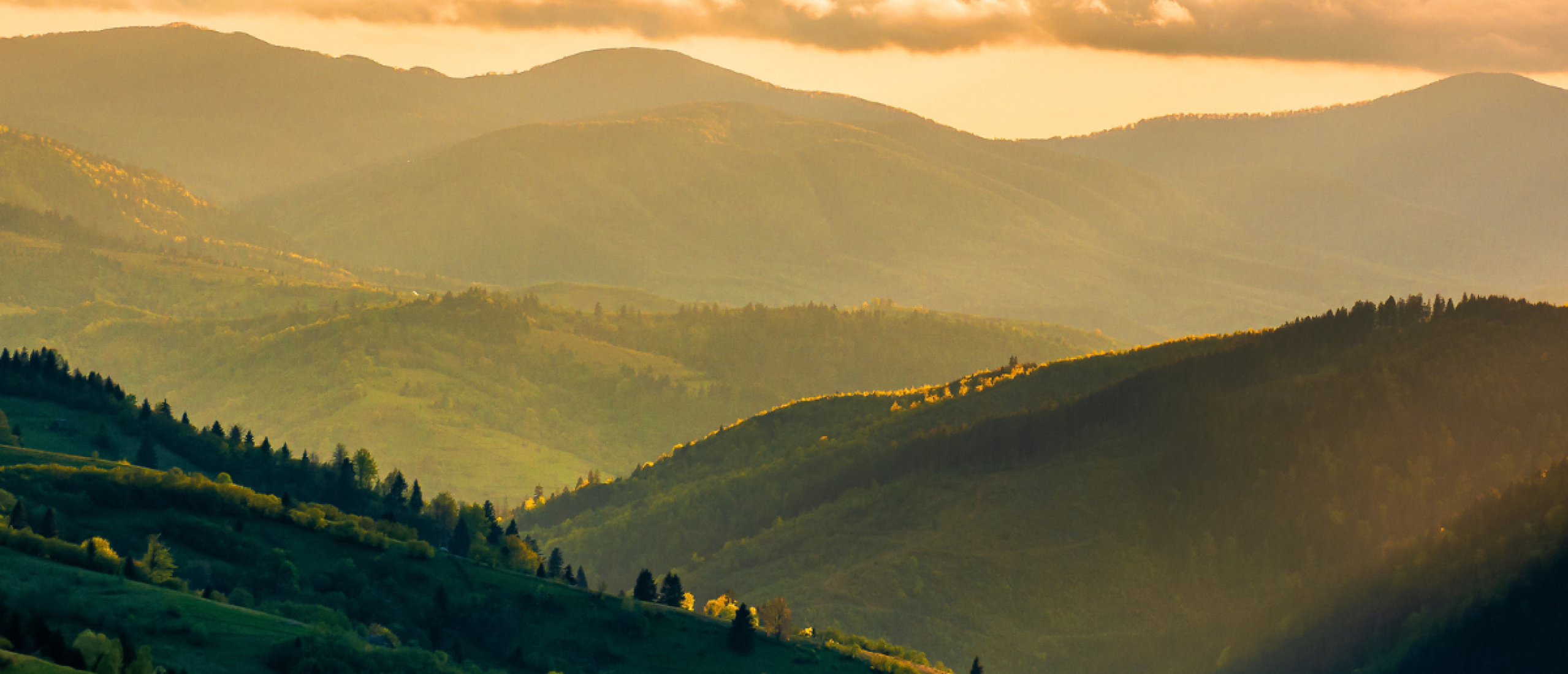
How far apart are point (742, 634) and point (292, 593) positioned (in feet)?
135

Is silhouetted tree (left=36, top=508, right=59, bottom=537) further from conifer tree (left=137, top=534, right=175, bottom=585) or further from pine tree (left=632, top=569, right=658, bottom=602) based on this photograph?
pine tree (left=632, top=569, right=658, bottom=602)

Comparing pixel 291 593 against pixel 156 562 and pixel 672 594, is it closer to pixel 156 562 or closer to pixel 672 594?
pixel 156 562

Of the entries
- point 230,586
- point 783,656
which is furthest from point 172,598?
point 783,656

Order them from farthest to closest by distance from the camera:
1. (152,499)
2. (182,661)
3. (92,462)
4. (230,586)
Answer: (92,462) < (152,499) < (230,586) < (182,661)

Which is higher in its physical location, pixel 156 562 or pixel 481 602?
pixel 156 562

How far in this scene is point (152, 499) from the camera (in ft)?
545

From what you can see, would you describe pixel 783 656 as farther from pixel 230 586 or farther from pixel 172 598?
pixel 172 598

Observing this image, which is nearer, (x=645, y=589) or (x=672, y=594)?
(x=645, y=589)

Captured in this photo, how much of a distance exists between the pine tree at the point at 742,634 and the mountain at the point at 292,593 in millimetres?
663

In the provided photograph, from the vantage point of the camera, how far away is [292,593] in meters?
154

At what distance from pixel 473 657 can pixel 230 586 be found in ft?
68.3

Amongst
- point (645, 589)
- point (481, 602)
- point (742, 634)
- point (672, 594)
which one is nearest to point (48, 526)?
point (481, 602)

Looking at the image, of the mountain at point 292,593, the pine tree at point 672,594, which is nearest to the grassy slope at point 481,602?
the mountain at point 292,593

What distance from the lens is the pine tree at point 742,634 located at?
16838cm
